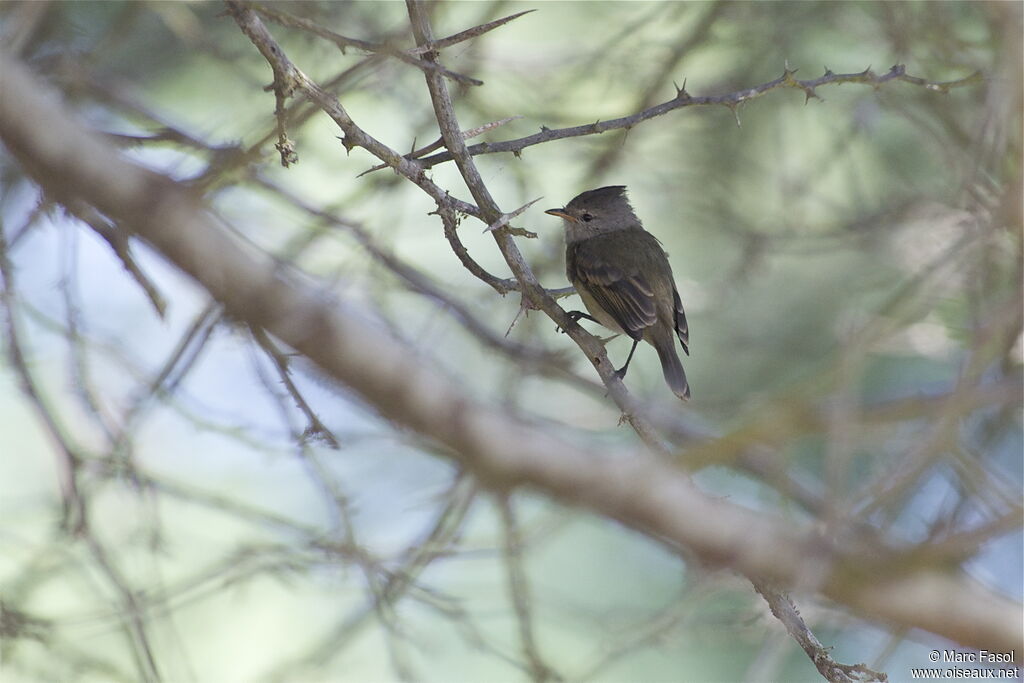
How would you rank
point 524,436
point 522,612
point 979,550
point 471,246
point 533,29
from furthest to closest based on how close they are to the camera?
point 533,29, point 471,246, point 522,612, point 524,436, point 979,550

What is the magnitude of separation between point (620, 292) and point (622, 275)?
0.42 ft

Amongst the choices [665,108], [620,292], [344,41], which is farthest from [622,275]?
[344,41]

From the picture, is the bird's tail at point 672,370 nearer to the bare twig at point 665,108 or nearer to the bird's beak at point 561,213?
the bird's beak at point 561,213

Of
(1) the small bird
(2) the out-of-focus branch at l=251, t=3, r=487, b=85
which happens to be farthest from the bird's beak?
(2) the out-of-focus branch at l=251, t=3, r=487, b=85

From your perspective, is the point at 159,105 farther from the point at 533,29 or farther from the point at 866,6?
the point at 866,6

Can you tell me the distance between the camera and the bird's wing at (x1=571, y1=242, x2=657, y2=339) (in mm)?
5004

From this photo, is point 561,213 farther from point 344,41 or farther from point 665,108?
point 344,41

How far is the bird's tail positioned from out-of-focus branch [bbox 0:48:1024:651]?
9.35 ft

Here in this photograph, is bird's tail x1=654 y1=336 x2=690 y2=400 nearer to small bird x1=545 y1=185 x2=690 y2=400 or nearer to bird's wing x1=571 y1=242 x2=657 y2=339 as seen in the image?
small bird x1=545 y1=185 x2=690 y2=400

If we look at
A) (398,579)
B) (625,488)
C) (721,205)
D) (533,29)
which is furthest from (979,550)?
(533,29)

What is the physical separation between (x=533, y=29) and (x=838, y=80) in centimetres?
491

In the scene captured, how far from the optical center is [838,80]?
3.53 m

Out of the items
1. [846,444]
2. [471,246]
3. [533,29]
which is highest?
[533,29]

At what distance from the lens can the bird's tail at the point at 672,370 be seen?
192 inches
